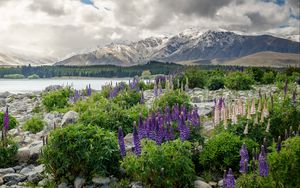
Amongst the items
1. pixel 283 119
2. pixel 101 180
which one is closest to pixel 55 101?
pixel 101 180

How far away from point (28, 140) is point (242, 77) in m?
19.4

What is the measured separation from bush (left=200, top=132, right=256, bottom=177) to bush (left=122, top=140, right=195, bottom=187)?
3.43 ft

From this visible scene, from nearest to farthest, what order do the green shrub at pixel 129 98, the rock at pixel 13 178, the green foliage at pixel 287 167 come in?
the green foliage at pixel 287 167 → the rock at pixel 13 178 → the green shrub at pixel 129 98

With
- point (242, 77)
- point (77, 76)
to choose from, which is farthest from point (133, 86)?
point (77, 76)

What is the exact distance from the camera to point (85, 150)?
28.3 ft

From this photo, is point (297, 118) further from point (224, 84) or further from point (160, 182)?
point (224, 84)

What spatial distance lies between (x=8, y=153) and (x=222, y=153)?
19.3 ft

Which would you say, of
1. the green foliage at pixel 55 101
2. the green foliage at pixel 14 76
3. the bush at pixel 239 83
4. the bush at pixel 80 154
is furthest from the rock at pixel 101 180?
the green foliage at pixel 14 76

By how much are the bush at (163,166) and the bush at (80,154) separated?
0.82m

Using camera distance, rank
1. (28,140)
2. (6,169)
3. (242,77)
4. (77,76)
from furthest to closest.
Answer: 1. (77,76)
2. (242,77)
3. (28,140)
4. (6,169)

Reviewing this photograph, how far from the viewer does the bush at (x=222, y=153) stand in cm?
884

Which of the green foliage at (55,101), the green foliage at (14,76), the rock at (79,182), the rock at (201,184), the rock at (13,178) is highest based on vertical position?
the green foliage at (55,101)

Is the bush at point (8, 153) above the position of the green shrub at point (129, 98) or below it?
below

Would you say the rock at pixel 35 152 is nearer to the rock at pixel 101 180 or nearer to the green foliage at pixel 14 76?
the rock at pixel 101 180
